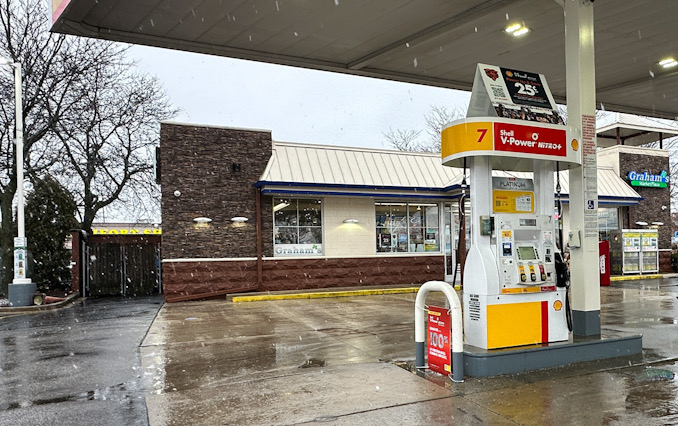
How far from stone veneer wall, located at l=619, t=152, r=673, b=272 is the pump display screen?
19.7 m

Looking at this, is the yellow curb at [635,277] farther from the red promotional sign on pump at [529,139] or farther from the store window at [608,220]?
the red promotional sign on pump at [529,139]

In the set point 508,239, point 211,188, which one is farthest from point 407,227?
point 508,239

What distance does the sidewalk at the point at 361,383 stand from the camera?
504cm

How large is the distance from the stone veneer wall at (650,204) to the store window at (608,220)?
0.35 meters

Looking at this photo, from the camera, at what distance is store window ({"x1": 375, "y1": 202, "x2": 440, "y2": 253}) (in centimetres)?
1928

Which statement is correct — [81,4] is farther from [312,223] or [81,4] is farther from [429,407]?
[312,223]

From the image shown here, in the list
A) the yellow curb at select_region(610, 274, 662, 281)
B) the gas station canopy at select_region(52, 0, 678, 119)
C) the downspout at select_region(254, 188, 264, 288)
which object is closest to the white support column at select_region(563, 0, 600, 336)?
the gas station canopy at select_region(52, 0, 678, 119)

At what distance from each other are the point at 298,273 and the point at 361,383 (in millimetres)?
11780

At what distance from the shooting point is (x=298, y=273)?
17828 mm

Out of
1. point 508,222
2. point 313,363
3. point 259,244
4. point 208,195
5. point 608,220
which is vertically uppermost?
point 208,195

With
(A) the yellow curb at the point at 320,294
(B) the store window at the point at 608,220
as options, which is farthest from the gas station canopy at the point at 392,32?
(B) the store window at the point at 608,220

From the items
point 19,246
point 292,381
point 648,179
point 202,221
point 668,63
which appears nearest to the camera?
point 292,381

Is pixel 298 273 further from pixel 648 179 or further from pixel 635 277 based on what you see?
pixel 648 179

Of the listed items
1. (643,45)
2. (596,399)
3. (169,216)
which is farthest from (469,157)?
(169,216)
